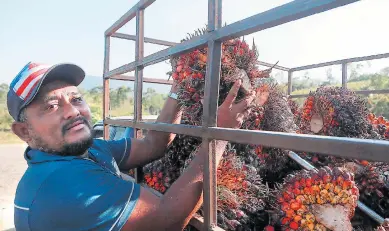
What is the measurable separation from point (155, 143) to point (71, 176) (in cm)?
83

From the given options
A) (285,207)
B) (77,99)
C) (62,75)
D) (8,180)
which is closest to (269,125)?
(285,207)

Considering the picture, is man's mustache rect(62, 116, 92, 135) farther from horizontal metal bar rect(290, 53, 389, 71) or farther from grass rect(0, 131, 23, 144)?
grass rect(0, 131, 23, 144)

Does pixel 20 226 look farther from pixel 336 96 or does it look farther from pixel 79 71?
pixel 336 96

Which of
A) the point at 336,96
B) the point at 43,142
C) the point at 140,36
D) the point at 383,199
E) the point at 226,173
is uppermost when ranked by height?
the point at 140,36

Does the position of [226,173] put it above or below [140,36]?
below

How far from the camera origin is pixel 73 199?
1.38 m

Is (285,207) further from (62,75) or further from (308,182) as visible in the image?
(62,75)

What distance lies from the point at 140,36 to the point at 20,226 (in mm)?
1457

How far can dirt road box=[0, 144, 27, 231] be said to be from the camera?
567 centimetres

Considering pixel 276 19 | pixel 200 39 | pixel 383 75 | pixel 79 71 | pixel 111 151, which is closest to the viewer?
pixel 276 19

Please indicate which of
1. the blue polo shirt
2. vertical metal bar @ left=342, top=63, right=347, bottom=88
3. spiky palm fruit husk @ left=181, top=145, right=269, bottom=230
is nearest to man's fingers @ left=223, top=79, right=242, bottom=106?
spiky palm fruit husk @ left=181, top=145, right=269, bottom=230

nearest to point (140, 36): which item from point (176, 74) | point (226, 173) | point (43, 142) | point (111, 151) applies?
point (176, 74)

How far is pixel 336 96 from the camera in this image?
2822 millimetres

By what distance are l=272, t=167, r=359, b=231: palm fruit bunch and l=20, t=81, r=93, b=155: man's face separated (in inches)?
44.8
